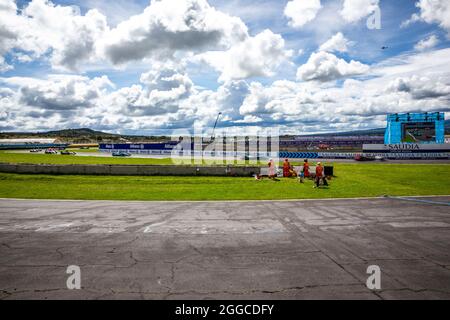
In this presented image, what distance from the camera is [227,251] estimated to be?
27.3 ft

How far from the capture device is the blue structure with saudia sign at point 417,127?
2349 inches

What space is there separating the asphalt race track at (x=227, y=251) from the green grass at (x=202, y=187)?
147 inches

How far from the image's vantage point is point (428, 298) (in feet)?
18.3

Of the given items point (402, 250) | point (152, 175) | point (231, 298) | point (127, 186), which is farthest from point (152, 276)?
point (152, 175)

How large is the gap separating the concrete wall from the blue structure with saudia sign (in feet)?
165

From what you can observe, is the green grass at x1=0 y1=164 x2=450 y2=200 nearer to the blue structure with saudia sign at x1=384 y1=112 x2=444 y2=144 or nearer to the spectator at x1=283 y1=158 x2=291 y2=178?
the spectator at x1=283 y1=158 x2=291 y2=178

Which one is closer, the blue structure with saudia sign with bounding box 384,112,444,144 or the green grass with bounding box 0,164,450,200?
the green grass with bounding box 0,164,450,200

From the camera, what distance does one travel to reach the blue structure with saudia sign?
196ft

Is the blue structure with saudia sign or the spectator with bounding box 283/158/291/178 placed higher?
the blue structure with saudia sign

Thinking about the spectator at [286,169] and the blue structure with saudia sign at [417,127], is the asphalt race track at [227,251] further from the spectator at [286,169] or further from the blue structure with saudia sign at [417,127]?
the blue structure with saudia sign at [417,127]

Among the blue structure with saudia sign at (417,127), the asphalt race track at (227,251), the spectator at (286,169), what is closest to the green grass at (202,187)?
the spectator at (286,169)

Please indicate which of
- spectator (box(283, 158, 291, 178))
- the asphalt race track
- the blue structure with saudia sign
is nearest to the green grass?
spectator (box(283, 158, 291, 178))

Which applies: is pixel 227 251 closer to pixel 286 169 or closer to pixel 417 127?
pixel 286 169

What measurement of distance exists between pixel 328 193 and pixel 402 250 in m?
9.96
